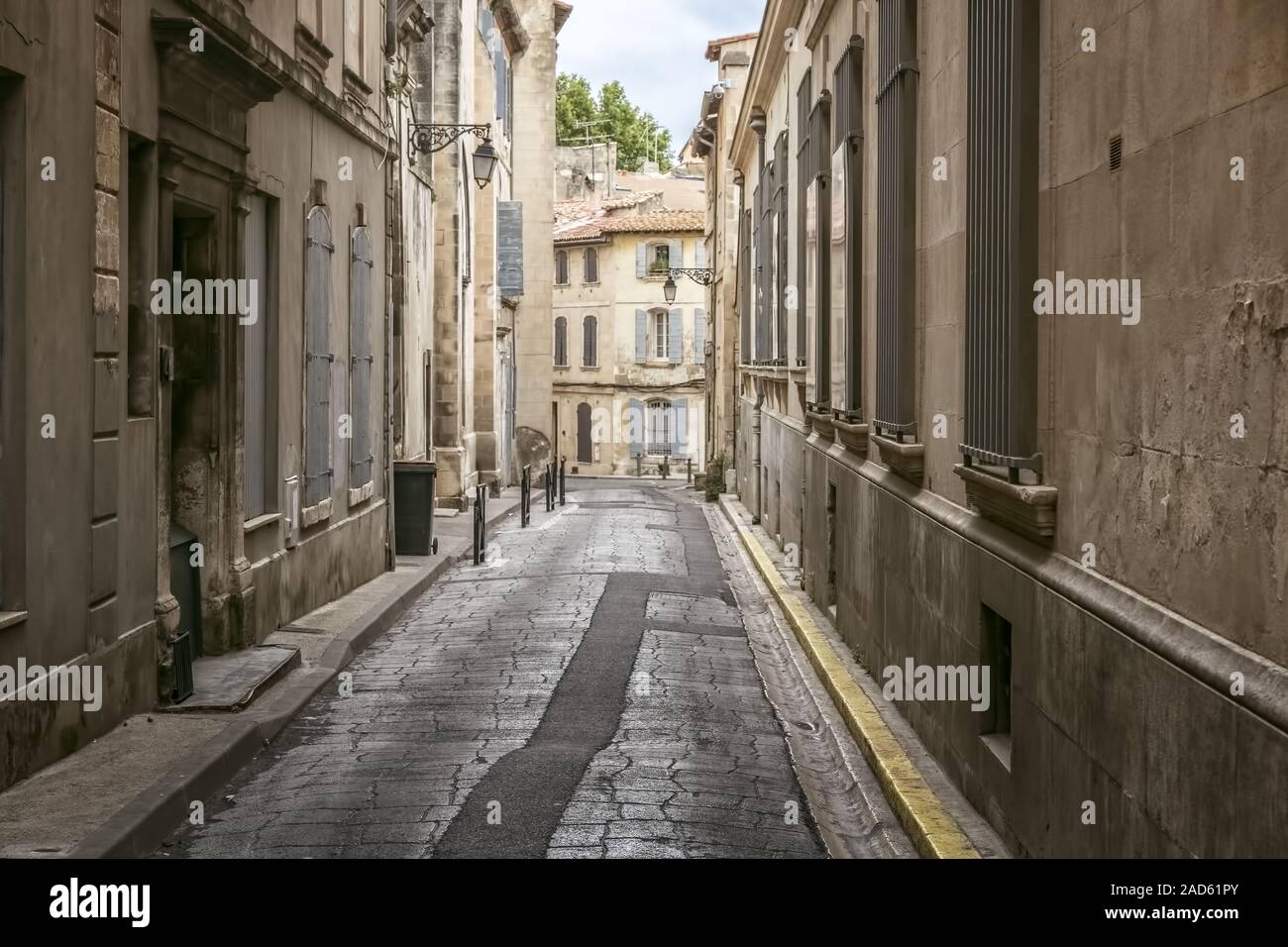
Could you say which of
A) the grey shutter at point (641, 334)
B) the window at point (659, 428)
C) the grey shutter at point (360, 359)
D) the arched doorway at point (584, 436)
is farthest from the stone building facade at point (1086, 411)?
the arched doorway at point (584, 436)

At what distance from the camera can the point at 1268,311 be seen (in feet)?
12.2

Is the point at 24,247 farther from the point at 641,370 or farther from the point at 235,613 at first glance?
the point at 641,370

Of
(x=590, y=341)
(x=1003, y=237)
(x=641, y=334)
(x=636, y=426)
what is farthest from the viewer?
(x=590, y=341)

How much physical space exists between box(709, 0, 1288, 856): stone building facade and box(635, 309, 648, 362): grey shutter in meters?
45.6

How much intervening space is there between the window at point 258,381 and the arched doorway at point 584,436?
4610 centimetres

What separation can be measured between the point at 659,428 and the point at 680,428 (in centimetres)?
75

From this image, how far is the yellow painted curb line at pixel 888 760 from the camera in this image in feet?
21.6

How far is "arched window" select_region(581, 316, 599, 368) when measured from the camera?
190ft

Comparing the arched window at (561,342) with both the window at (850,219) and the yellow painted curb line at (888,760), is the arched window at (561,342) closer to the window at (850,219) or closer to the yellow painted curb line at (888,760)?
the yellow painted curb line at (888,760)

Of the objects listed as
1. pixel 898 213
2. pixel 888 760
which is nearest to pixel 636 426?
pixel 898 213

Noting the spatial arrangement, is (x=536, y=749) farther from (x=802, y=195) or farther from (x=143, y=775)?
(x=802, y=195)

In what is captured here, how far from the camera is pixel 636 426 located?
188 ft

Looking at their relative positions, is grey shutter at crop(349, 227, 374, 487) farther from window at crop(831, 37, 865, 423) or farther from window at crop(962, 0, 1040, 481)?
window at crop(962, 0, 1040, 481)
